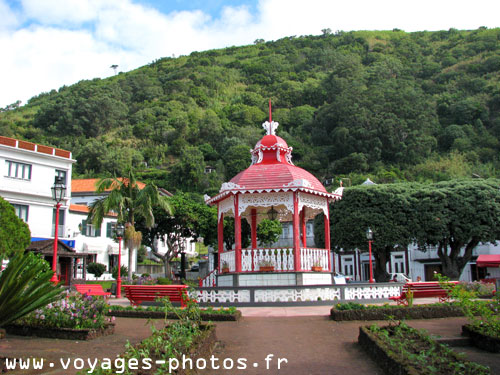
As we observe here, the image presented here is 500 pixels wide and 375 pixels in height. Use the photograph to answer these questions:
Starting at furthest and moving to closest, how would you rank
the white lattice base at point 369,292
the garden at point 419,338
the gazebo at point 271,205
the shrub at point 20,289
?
1. the gazebo at point 271,205
2. the white lattice base at point 369,292
3. the shrub at point 20,289
4. the garden at point 419,338

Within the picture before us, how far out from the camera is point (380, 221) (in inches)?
1412

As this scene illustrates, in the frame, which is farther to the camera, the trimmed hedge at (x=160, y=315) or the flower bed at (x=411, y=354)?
the trimmed hedge at (x=160, y=315)

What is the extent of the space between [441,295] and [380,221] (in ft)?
65.0

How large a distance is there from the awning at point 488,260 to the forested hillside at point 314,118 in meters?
20.6

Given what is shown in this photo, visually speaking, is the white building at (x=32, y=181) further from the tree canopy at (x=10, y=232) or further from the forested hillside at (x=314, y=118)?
the forested hillside at (x=314, y=118)

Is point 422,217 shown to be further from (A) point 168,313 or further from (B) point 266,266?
(A) point 168,313

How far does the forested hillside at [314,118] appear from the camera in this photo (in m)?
70.9

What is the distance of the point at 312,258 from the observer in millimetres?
18781

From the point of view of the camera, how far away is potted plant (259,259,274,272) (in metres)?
18.0

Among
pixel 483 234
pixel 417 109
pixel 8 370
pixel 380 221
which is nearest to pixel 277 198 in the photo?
pixel 8 370

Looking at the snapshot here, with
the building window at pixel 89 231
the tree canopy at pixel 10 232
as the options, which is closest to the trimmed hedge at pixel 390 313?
the tree canopy at pixel 10 232

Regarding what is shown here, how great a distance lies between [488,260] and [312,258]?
27121 millimetres

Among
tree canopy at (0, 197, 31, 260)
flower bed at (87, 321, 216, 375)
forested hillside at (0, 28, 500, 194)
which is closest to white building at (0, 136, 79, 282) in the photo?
tree canopy at (0, 197, 31, 260)

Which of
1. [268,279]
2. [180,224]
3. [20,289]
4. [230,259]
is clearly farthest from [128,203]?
[20,289]
